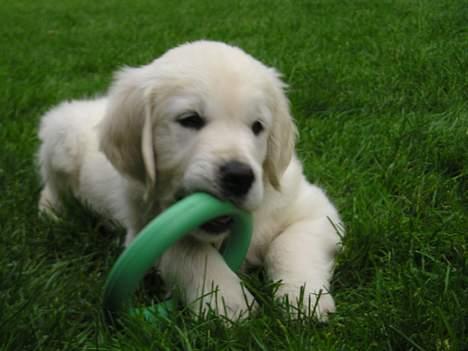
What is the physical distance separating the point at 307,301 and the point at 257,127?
80 centimetres

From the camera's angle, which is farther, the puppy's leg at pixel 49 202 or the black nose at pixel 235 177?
the puppy's leg at pixel 49 202

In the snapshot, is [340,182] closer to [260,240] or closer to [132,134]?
[260,240]

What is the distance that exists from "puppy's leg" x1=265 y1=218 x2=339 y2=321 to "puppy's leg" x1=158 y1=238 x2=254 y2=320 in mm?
175

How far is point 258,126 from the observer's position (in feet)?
9.61

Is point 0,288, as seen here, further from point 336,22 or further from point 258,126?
point 336,22

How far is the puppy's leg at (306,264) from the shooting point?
8.05 feet

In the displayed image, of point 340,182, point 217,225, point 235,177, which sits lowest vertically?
point 340,182

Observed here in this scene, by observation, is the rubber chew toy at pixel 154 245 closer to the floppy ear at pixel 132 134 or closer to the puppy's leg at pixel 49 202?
the floppy ear at pixel 132 134

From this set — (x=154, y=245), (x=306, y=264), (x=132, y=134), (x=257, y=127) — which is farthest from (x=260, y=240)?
(x=154, y=245)

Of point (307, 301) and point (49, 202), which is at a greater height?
point (307, 301)

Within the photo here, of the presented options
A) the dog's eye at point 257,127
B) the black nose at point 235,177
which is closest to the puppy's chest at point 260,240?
the dog's eye at point 257,127

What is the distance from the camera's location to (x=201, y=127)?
2758 mm

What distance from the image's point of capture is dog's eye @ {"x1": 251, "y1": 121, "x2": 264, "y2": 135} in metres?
2.89

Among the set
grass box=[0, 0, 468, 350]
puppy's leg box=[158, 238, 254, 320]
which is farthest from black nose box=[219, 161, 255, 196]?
grass box=[0, 0, 468, 350]
